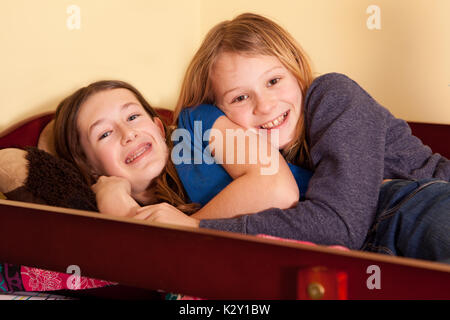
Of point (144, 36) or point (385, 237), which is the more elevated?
point (144, 36)

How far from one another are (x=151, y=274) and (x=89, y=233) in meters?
0.11

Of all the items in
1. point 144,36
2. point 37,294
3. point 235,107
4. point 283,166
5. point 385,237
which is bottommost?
point 37,294

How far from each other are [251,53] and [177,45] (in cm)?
→ 112

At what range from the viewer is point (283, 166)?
107cm

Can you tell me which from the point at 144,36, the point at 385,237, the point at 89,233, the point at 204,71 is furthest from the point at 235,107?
the point at 144,36

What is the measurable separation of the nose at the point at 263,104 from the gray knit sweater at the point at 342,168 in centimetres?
9

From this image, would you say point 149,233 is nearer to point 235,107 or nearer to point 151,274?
point 151,274

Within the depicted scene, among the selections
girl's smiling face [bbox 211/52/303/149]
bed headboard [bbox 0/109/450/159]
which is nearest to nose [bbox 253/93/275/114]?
girl's smiling face [bbox 211/52/303/149]

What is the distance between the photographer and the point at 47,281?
1005mm

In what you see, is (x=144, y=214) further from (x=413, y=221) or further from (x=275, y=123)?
(x=413, y=221)

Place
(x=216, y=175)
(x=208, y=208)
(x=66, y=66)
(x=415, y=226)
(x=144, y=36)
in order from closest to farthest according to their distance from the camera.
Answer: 1. (x=415, y=226)
2. (x=208, y=208)
3. (x=216, y=175)
4. (x=66, y=66)
5. (x=144, y=36)

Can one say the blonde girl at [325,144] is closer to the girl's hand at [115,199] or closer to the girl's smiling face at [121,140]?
the girl's smiling face at [121,140]
